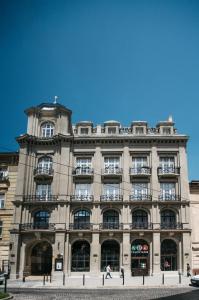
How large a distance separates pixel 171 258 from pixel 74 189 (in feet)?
48.2

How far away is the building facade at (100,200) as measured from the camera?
4178 cm

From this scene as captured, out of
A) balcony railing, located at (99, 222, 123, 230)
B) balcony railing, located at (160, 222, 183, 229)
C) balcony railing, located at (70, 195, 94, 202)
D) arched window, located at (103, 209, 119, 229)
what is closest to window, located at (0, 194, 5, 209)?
balcony railing, located at (70, 195, 94, 202)

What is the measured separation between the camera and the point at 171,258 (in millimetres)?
42219

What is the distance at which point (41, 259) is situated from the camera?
4297 centimetres

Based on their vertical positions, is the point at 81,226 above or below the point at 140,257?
above

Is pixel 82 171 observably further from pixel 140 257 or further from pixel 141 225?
pixel 140 257

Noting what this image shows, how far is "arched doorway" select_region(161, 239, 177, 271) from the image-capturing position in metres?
41.6

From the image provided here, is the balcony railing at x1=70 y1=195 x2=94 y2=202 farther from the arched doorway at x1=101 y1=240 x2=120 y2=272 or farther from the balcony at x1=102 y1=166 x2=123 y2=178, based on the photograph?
the arched doorway at x1=101 y1=240 x2=120 y2=272

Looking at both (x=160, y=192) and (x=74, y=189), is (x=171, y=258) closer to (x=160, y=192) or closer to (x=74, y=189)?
(x=160, y=192)

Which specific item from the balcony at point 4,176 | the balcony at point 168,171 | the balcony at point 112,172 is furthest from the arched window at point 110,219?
the balcony at point 4,176

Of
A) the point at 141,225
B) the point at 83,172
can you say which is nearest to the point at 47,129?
the point at 83,172

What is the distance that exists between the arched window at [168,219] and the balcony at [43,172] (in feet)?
49.5

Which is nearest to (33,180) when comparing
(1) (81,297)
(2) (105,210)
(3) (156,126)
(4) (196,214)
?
(2) (105,210)

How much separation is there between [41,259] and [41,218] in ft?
16.4
